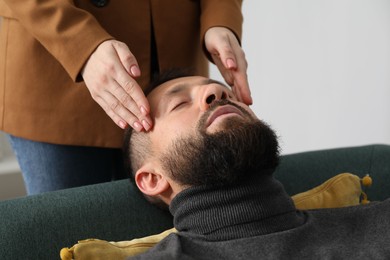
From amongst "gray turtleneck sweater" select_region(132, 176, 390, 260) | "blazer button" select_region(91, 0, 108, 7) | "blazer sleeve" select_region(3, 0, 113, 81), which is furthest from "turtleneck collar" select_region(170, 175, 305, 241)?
"blazer button" select_region(91, 0, 108, 7)

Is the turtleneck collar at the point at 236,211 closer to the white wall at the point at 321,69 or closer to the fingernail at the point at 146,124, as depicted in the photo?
the fingernail at the point at 146,124

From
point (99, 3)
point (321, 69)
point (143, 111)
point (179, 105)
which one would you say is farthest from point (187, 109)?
point (321, 69)

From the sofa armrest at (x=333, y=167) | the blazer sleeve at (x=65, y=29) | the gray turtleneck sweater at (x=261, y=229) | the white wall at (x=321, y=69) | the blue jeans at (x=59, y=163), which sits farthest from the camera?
the white wall at (x=321, y=69)

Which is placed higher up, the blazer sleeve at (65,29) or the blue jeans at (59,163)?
the blazer sleeve at (65,29)

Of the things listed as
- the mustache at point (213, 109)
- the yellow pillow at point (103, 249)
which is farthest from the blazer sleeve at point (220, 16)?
the yellow pillow at point (103, 249)

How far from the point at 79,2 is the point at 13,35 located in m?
0.18

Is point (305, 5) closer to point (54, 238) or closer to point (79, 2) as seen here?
point (79, 2)

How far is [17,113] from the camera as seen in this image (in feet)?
4.63

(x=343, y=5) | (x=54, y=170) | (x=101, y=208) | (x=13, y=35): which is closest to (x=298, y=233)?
(x=101, y=208)

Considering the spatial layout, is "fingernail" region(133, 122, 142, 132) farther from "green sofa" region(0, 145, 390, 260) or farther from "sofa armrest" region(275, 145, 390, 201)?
"sofa armrest" region(275, 145, 390, 201)

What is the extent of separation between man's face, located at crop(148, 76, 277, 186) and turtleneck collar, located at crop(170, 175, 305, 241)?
0.09ft

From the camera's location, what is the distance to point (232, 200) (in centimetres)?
119

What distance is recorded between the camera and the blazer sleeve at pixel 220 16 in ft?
4.66

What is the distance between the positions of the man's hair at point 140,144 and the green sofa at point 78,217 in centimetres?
5
